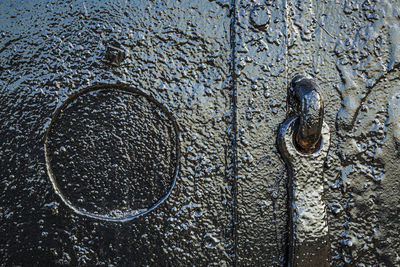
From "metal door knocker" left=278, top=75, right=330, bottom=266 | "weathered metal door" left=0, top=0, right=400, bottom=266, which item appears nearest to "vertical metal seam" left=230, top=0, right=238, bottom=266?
"weathered metal door" left=0, top=0, right=400, bottom=266

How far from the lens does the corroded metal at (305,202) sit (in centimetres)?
87

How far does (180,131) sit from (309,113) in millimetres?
387

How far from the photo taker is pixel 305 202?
0.89m

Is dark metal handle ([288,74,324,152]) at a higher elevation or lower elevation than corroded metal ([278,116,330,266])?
higher

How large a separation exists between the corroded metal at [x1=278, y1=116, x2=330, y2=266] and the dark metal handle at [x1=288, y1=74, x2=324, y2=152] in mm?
30

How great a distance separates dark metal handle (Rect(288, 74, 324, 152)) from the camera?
2.83 ft

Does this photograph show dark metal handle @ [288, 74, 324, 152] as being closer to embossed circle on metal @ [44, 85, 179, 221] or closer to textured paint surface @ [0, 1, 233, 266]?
textured paint surface @ [0, 1, 233, 266]

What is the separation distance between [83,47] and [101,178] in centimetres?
42

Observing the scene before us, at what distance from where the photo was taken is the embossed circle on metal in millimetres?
917

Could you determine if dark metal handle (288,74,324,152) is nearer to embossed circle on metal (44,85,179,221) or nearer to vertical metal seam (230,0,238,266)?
vertical metal seam (230,0,238,266)

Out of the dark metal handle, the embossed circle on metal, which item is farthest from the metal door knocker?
the embossed circle on metal

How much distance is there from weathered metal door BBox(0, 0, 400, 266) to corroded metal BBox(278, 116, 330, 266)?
0.03 metres

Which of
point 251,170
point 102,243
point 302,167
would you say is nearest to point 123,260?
point 102,243

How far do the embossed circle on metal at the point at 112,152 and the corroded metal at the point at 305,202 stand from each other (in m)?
0.35
